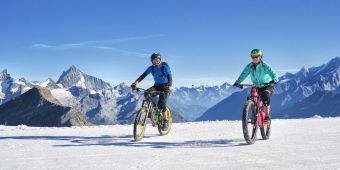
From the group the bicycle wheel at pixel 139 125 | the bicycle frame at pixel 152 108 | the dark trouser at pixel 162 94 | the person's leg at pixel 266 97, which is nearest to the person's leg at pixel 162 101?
the dark trouser at pixel 162 94

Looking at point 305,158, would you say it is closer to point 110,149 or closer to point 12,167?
point 110,149

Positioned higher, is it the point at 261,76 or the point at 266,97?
the point at 261,76

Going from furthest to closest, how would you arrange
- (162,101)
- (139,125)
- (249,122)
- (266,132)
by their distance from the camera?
1. (162,101)
2. (139,125)
3. (266,132)
4. (249,122)

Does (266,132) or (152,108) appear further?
(152,108)

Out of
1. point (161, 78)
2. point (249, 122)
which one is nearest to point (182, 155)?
point (249, 122)

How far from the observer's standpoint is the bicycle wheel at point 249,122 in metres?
12.3

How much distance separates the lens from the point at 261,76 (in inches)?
539

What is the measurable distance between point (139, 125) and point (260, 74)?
428cm

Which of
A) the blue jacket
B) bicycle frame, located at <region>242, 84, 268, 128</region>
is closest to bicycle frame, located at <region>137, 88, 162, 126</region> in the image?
the blue jacket

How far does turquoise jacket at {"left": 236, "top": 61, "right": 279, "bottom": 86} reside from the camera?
533 inches

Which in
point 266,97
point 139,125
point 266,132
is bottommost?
point 266,132

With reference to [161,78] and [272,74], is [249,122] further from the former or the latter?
[161,78]

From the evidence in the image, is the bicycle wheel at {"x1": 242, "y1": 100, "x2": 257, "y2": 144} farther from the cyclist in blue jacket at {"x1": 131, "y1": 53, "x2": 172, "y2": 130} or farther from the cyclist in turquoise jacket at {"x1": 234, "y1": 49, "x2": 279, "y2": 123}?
the cyclist in blue jacket at {"x1": 131, "y1": 53, "x2": 172, "y2": 130}

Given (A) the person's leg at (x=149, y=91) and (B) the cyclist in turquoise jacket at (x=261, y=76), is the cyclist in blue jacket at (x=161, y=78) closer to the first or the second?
(A) the person's leg at (x=149, y=91)
